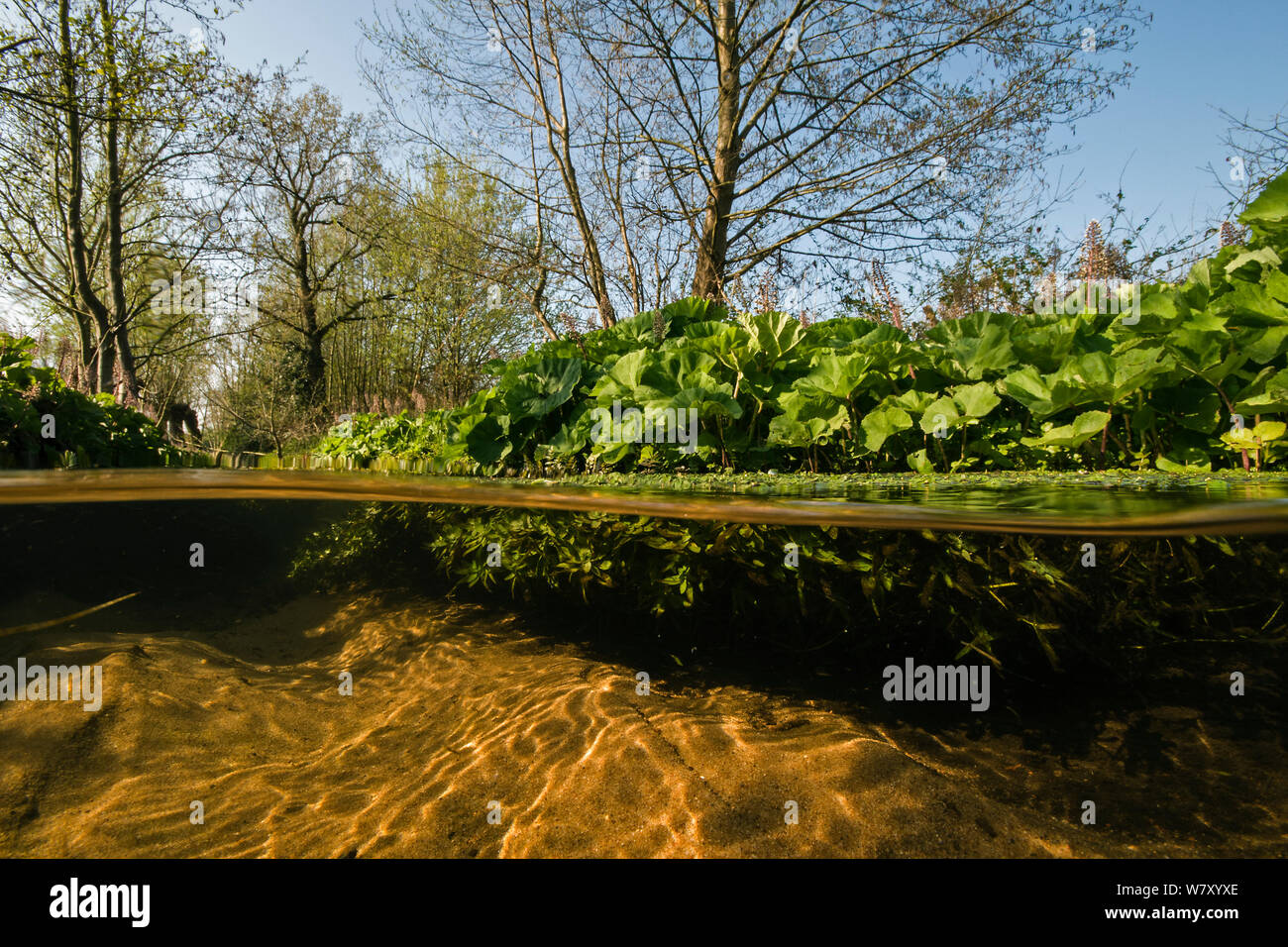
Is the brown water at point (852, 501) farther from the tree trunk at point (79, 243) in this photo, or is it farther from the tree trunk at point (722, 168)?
the tree trunk at point (79, 243)

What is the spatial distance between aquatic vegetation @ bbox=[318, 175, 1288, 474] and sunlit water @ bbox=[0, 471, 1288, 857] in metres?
0.69

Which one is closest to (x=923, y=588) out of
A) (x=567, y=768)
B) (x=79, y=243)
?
(x=567, y=768)

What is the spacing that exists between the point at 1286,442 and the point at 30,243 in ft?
56.3

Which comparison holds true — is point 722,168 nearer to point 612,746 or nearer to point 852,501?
point 852,501

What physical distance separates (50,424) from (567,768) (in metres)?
4.59

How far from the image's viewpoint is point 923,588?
1692mm

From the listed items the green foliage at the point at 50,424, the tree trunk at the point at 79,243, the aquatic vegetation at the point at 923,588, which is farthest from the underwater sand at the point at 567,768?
the tree trunk at the point at 79,243

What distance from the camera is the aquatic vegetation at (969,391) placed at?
2191 millimetres

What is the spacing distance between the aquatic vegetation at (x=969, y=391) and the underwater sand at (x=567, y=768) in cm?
107

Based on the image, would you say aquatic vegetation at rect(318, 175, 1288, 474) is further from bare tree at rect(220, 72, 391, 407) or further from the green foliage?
bare tree at rect(220, 72, 391, 407)

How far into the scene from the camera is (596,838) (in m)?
1.52

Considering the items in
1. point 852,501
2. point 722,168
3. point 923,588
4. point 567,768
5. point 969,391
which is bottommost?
point 567,768

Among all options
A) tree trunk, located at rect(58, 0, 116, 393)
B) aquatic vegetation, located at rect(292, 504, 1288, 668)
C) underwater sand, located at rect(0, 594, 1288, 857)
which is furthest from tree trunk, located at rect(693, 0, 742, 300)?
tree trunk, located at rect(58, 0, 116, 393)
